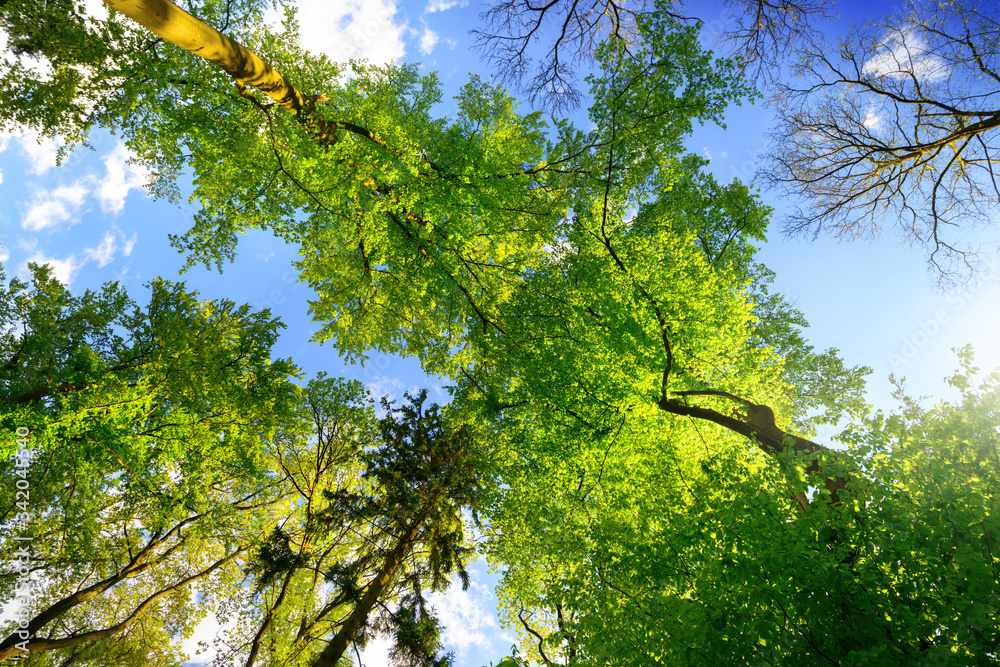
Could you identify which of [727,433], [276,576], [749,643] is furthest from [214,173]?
[727,433]

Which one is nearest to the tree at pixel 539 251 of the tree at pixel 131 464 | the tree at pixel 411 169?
the tree at pixel 411 169

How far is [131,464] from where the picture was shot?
9469 mm

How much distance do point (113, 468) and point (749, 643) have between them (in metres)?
14.5

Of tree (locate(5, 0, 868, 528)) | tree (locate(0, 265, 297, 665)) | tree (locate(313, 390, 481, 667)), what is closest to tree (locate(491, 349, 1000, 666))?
tree (locate(5, 0, 868, 528))

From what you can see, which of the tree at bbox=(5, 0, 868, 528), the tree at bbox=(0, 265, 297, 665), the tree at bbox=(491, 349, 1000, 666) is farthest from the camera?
the tree at bbox=(0, 265, 297, 665)

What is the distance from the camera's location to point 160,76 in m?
7.22

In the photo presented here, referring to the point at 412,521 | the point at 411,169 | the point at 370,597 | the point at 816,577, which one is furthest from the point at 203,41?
the point at 370,597

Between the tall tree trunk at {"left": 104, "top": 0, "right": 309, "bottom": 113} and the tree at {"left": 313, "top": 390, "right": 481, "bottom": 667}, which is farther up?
the tall tree trunk at {"left": 104, "top": 0, "right": 309, "bottom": 113}

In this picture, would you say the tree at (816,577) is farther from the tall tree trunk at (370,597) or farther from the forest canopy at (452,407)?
the tall tree trunk at (370,597)

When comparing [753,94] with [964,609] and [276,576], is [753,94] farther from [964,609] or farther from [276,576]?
[276,576]

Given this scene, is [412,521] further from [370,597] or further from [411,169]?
[411,169]

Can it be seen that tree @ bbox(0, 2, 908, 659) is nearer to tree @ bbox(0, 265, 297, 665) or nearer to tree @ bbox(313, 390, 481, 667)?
tree @ bbox(313, 390, 481, 667)

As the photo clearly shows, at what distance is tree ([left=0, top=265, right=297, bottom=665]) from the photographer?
28.9 ft

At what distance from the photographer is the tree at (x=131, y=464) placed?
8.82 metres
